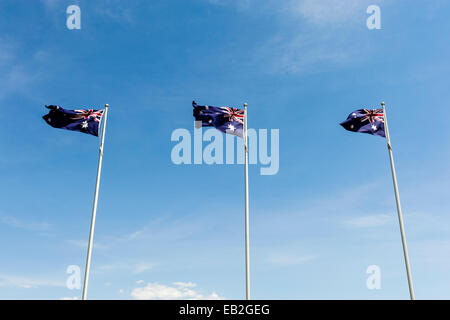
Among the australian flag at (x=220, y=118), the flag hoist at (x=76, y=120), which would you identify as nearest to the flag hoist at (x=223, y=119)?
the australian flag at (x=220, y=118)

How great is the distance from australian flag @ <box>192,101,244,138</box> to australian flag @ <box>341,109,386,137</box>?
7.81 m

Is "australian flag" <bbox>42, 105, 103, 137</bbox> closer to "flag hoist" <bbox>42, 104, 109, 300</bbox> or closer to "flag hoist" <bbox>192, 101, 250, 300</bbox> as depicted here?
"flag hoist" <bbox>42, 104, 109, 300</bbox>

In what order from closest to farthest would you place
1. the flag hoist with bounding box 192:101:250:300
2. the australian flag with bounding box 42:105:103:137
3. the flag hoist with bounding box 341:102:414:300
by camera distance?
the australian flag with bounding box 42:105:103:137 → the flag hoist with bounding box 192:101:250:300 → the flag hoist with bounding box 341:102:414:300

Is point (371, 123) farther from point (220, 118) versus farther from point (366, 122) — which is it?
point (220, 118)

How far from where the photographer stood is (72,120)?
22.9 meters

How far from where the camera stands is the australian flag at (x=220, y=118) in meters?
23.4

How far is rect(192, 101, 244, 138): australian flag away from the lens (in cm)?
2341

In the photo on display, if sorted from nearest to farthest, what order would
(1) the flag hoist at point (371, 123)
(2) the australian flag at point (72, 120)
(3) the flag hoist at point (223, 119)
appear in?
(2) the australian flag at point (72, 120), (3) the flag hoist at point (223, 119), (1) the flag hoist at point (371, 123)

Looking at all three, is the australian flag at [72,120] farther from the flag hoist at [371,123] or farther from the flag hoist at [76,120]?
the flag hoist at [371,123]

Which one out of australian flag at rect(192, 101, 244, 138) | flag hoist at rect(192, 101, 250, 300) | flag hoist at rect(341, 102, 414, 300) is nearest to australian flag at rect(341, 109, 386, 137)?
flag hoist at rect(341, 102, 414, 300)

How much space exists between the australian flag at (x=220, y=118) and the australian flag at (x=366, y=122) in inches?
307
